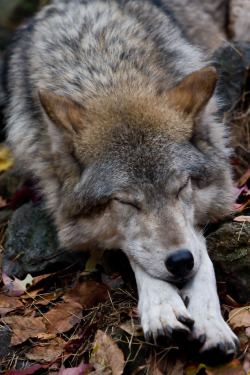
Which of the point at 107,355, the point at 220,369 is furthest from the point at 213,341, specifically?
the point at 107,355

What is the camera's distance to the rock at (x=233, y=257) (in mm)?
3785

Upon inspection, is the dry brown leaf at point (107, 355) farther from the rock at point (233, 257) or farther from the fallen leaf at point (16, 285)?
the fallen leaf at point (16, 285)

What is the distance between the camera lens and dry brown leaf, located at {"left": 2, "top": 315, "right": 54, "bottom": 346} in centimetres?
387

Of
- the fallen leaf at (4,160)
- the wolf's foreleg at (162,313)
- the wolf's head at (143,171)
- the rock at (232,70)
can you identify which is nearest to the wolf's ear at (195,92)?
the wolf's head at (143,171)

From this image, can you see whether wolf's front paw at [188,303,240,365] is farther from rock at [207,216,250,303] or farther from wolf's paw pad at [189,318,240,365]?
rock at [207,216,250,303]

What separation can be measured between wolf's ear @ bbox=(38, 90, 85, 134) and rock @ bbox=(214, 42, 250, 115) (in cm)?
304

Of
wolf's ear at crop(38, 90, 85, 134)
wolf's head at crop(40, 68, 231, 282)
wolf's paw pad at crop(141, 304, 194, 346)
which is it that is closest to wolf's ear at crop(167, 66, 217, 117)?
wolf's head at crop(40, 68, 231, 282)

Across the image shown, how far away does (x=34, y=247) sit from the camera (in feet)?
15.9

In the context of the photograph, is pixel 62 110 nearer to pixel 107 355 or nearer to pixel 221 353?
pixel 107 355

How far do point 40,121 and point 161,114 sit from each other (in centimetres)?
136

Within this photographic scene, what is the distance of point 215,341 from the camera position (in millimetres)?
3016

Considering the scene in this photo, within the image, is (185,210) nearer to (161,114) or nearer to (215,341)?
(161,114)

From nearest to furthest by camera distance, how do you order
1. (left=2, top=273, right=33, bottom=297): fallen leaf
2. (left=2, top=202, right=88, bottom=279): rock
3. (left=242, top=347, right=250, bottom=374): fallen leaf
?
(left=242, top=347, right=250, bottom=374): fallen leaf
(left=2, top=273, right=33, bottom=297): fallen leaf
(left=2, top=202, right=88, bottom=279): rock

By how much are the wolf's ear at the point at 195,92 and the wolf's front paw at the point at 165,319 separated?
156 centimetres
